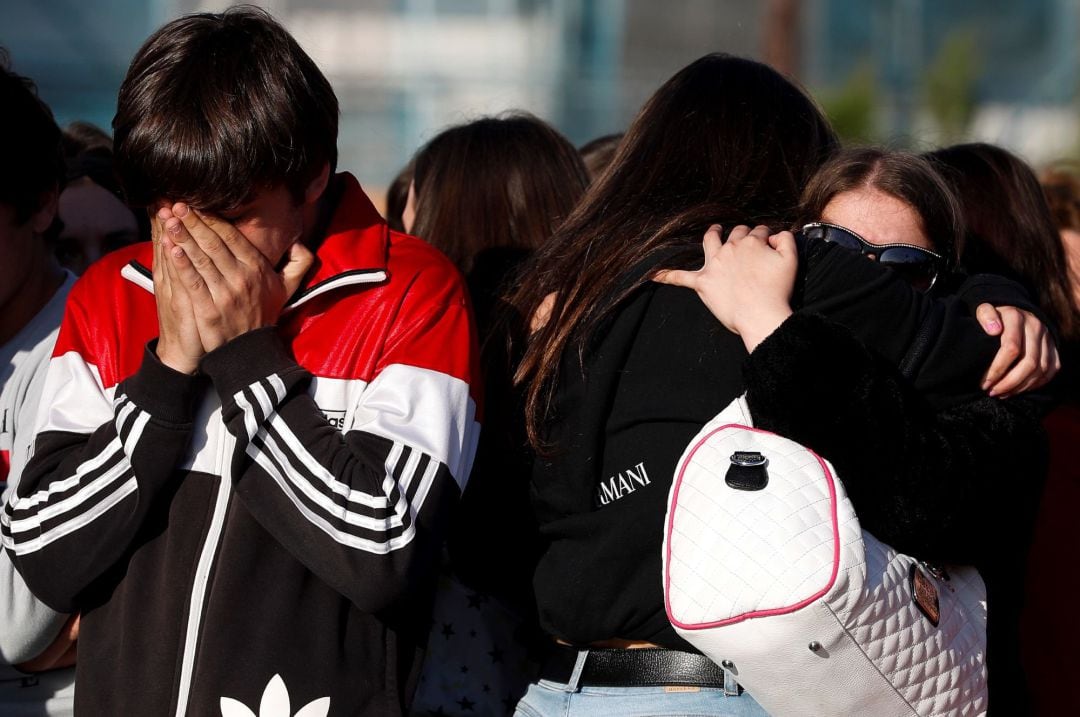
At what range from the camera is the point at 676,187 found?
2268 millimetres

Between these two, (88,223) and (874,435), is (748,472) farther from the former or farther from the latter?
(88,223)

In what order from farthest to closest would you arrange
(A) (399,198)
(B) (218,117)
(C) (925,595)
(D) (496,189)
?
(A) (399,198) < (D) (496,189) < (B) (218,117) < (C) (925,595)

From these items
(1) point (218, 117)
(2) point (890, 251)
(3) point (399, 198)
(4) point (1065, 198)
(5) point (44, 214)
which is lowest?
(3) point (399, 198)

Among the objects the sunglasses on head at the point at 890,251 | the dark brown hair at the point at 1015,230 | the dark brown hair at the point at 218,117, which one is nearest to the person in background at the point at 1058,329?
the dark brown hair at the point at 1015,230

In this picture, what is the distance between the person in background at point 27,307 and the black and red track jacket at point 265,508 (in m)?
0.33

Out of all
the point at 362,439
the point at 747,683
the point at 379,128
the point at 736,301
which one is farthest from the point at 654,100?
the point at 379,128

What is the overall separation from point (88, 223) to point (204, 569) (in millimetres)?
2150

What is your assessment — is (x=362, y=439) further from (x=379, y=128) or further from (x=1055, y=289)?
(x=379, y=128)

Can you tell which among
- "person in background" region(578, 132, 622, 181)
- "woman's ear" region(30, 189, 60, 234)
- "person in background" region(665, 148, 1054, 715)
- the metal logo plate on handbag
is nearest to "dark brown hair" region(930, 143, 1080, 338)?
"person in background" region(665, 148, 1054, 715)

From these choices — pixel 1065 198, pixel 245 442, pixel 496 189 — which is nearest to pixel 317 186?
pixel 245 442

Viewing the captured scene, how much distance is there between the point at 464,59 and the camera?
2252 cm

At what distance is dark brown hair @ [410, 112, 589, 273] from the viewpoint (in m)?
3.18

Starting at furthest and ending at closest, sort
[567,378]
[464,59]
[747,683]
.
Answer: [464,59], [567,378], [747,683]

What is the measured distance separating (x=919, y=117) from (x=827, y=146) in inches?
703
